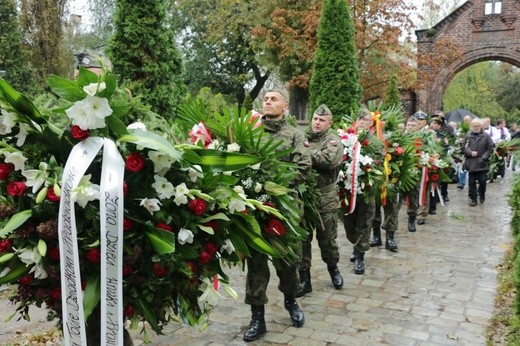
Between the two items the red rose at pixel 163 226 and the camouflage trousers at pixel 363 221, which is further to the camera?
the camouflage trousers at pixel 363 221

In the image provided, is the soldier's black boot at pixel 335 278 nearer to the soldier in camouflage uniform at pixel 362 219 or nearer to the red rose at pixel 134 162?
the soldier in camouflage uniform at pixel 362 219

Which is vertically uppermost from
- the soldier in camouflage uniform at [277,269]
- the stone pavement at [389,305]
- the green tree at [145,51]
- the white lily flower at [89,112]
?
the green tree at [145,51]

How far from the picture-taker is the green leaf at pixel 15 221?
2268 millimetres

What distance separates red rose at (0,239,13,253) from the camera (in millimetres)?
2389

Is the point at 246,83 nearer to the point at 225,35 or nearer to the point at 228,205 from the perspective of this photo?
the point at 225,35

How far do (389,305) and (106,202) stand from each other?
12.0 feet

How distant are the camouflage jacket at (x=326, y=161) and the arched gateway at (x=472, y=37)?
17468mm

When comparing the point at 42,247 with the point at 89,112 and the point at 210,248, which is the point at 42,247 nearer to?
the point at 89,112

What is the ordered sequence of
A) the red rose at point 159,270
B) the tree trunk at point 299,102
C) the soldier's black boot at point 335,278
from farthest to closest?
the tree trunk at point 299,102 → the soldier's black boot at point 335,278 → the red rose at point 159,270

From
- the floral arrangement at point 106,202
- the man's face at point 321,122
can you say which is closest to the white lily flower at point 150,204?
the floral arrangement at point 106,202

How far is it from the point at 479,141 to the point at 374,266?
21.9 ft

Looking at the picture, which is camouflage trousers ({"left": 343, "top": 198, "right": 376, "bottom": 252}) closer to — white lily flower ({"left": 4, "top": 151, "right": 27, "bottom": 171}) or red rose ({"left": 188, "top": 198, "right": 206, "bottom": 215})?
red rose ({"left": 188, "top": 198, "right": 206, "bottom": 215})

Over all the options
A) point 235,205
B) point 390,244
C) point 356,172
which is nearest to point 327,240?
point 356,172

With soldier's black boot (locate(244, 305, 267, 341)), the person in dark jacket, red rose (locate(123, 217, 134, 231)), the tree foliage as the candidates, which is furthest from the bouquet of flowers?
the tree foliage
